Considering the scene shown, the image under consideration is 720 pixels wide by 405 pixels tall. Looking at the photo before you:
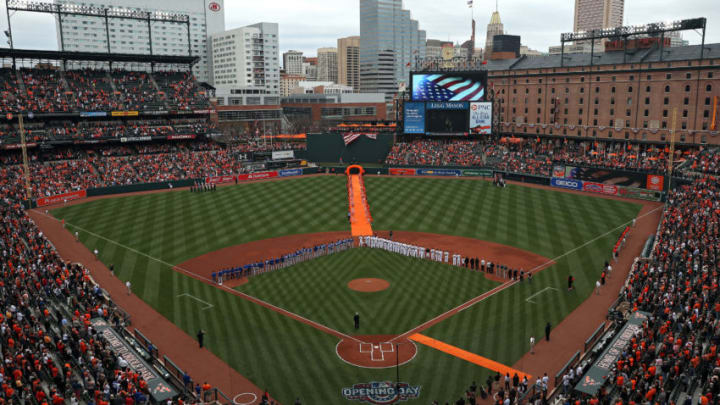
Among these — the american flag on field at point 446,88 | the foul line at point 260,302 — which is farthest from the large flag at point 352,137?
the foul line at point 260,302

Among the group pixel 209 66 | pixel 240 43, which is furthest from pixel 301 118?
pixel 209 66

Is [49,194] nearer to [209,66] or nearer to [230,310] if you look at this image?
[230,310]

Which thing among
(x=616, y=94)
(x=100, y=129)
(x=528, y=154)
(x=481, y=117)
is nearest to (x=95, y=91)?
(x=100, y=129)

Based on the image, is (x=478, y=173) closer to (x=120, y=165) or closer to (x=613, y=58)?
(x=613, y=58)

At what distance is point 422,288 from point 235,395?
1326cm

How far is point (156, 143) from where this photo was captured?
7050 centimetres

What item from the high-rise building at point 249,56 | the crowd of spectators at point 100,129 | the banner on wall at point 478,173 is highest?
the high-rise building at point 249,56

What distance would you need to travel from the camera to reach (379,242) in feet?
122

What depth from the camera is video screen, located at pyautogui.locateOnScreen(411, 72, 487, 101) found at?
232ft

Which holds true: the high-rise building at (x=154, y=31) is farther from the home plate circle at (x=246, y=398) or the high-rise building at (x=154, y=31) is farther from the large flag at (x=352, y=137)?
the home plate circle at (x=246, y=398)

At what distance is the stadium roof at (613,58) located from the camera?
206ft

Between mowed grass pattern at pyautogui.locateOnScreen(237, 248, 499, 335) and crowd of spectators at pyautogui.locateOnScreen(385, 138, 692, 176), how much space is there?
3457 centimetres

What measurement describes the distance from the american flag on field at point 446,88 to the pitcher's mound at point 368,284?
4664 centimetres

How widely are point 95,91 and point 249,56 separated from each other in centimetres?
8930
